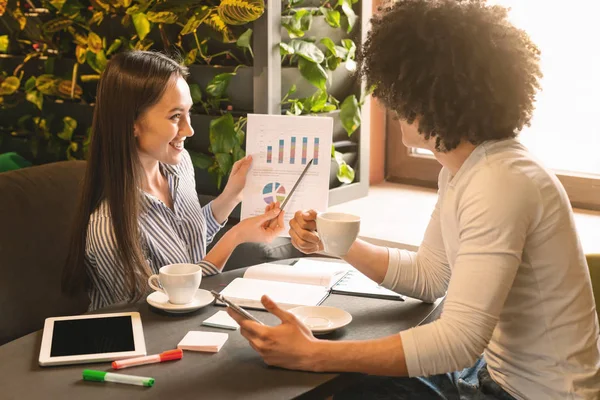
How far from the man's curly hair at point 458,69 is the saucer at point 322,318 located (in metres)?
0.37

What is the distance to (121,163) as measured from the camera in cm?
174

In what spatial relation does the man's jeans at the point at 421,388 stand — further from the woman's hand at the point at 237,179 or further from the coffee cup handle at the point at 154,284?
the woman's hand at the point at 237,179

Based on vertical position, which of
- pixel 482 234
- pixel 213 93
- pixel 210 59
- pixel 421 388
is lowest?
pixel 421 388

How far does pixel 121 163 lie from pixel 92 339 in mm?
567

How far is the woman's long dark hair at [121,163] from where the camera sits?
1637 mm

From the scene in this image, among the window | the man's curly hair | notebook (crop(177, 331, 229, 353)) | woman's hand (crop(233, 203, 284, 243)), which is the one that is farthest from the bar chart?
the window

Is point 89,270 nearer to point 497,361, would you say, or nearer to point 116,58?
point 116,58

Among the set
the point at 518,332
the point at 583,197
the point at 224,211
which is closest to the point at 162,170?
the point at 224,211

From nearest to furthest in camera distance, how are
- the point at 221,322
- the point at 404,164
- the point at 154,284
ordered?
1. the point at 221,322
2. the point at 154,284
3. the point at 404,164

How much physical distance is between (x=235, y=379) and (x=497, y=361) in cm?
49

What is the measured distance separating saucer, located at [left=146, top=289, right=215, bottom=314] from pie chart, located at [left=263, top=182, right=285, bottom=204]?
0.32 metres

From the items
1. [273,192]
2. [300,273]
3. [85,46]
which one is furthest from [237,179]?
[85,46]

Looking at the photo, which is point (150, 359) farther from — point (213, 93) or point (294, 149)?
point (213, 93)

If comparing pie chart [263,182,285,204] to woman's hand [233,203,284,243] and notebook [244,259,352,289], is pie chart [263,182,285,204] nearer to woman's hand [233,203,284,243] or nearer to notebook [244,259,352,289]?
woman's hand [233,203,284,243]
